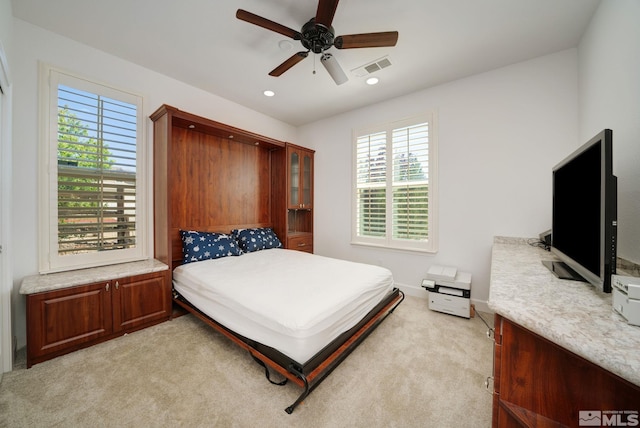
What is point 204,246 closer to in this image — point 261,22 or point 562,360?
point 261,22

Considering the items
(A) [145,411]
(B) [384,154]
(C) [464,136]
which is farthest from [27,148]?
(C) [464,136]

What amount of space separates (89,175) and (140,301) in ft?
4.68

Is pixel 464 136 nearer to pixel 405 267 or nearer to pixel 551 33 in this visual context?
pixel 551 33

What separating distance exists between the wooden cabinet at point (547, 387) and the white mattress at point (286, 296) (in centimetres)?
98

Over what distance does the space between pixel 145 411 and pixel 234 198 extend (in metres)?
2.73

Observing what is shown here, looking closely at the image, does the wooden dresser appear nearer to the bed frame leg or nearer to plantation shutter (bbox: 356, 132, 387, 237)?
the bed frame leg

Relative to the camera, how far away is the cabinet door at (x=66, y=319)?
73.3 inches

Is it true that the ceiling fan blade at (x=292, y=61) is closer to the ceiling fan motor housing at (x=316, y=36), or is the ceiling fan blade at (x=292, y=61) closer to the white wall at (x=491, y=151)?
the ceiling fan motor housing at (x=316, y=36)

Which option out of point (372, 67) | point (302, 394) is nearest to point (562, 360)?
point (302, 394)

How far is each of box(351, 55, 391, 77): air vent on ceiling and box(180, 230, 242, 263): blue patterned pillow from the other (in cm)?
278

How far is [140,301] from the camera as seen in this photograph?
7.88 feet

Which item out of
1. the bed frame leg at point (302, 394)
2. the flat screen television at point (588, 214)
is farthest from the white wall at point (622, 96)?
the bed frame leg at point (302, 394)

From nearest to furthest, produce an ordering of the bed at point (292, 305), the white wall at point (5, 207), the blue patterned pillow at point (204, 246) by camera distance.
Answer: the bed at point (292, 305)
the white wall at point (5, 207)
the blue patterned pillow at point (204, 246)

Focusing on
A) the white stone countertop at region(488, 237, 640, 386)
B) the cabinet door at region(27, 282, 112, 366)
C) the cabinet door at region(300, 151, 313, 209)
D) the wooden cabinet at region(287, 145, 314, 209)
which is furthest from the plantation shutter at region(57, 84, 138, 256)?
the white stone countertop at region(488, 237, 640, 386)
